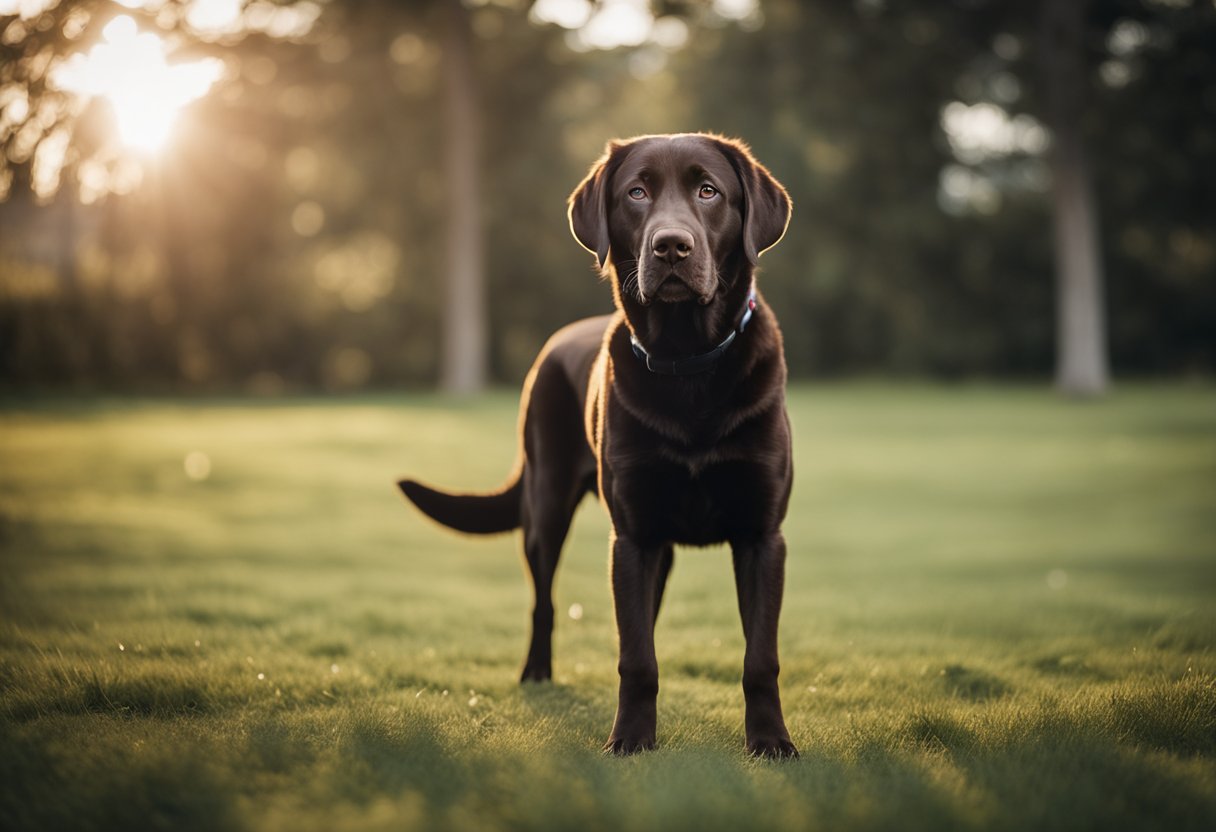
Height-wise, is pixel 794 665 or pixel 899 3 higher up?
pixel 899 3

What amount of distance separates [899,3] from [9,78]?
1672 cm

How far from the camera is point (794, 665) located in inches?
200

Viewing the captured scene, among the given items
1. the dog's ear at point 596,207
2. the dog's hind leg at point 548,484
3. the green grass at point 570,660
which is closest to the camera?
the green grass at point 570,660

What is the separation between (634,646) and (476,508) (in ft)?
5.70

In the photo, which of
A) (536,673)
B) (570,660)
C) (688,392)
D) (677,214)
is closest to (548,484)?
(536,673)

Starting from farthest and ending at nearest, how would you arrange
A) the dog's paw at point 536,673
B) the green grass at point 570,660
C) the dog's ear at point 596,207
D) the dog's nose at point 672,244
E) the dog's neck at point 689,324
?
the dog's paw at point 536,673 → the dog's ear at point 596,207 → the dog's neck at point 689,324 → the dog's nose at point 672,244 → the green grass at point 570,660

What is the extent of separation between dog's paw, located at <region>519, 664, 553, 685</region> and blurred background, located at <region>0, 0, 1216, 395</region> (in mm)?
14574

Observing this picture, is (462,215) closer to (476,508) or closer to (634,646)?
(476,508)

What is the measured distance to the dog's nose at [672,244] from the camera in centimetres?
351

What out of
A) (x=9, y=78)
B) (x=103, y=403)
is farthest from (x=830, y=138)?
(x=9, y=78)

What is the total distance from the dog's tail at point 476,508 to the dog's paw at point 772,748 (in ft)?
6.49

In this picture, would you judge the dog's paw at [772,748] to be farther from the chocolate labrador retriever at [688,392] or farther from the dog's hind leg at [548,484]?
the dog's hind leg at [548,484]

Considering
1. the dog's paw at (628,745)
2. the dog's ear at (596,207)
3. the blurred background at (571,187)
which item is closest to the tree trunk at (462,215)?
the blurred background at (571,187)

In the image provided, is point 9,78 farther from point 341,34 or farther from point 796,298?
point 796,298
